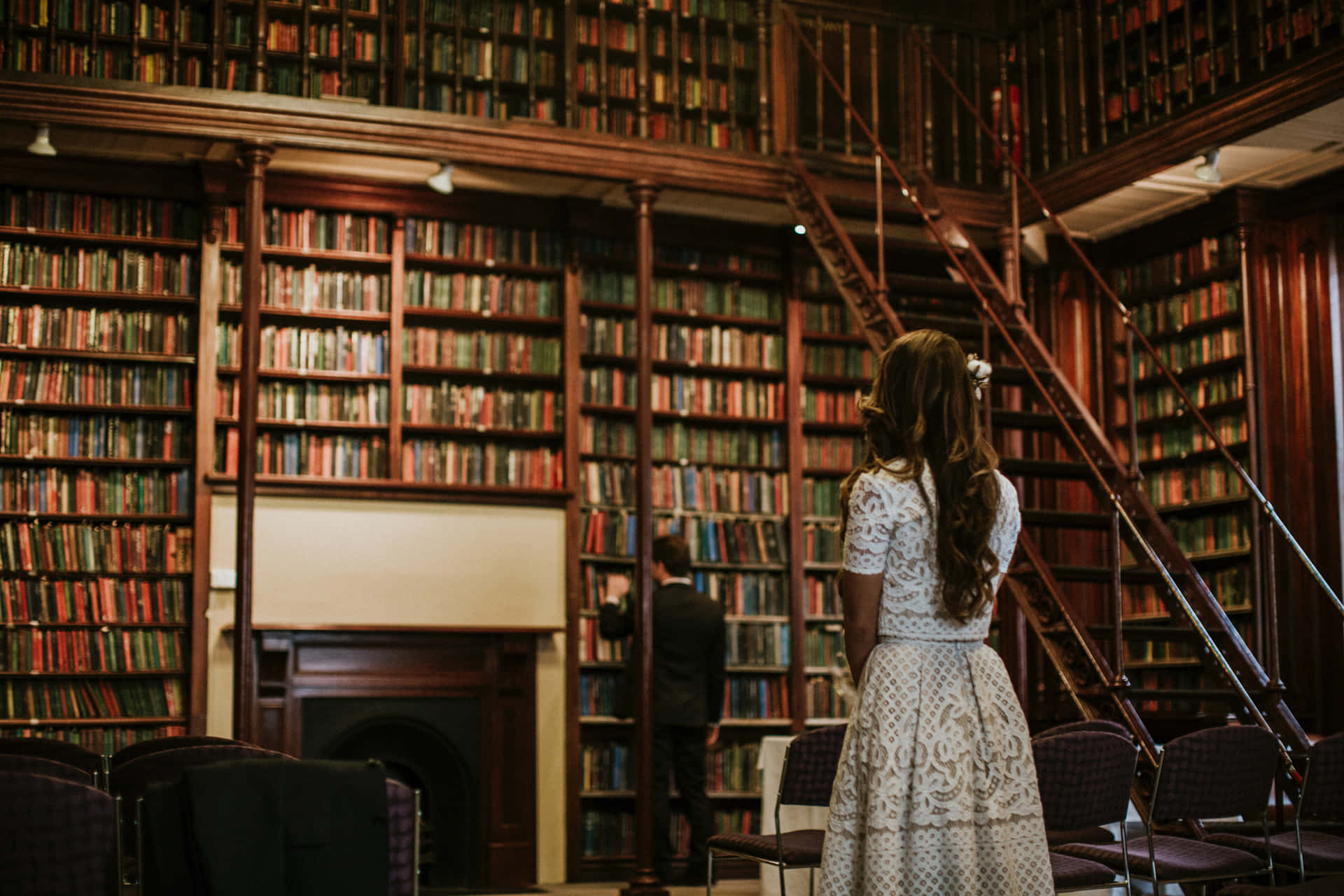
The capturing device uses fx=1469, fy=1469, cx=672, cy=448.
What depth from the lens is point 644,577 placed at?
21.6ft

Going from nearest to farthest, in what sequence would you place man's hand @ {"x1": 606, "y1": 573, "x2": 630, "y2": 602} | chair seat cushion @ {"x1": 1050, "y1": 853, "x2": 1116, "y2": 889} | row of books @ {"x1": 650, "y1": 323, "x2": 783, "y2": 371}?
chair seat cushion @ {"x1": 1050, "y1": 853, "x2": 1116, "y2": 889}, man's hand @ {"x1": 606, "y1": 573, "x2": 630, "y2": 602}, row of books @ {"x1": 650, "y1": 323, "x2": 783, "y2": 371}

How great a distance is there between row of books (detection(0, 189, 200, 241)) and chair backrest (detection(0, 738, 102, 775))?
3.48 meters

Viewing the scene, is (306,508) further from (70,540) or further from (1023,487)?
(1023,487)

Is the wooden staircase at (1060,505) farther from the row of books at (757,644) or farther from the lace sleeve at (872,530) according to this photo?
the lace sleeve at (872,530)

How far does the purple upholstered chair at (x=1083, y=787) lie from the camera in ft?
12.8

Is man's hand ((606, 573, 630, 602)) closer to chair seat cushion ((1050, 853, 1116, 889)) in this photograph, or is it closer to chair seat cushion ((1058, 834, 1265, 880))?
chair seat cushion ((1058, 834, 1265, 880))

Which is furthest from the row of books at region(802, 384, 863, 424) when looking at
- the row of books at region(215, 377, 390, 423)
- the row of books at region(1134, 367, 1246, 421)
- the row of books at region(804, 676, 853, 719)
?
the row of books at region(215, 377, 390, 423)

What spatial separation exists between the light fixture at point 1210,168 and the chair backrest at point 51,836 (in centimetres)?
581

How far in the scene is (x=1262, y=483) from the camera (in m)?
7.18

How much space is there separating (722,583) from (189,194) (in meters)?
3.36

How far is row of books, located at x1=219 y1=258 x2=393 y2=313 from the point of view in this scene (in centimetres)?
729

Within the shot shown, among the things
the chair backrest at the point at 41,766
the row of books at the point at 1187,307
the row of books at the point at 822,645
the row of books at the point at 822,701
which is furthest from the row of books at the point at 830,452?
the chair backrest at the point at 41,766

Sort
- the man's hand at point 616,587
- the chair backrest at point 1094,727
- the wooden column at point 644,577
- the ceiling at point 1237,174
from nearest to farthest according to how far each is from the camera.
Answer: the chair backrest at point 1094,727
the wooden column at point 644,577
the ceiling at point 1237,174
the man's hand at point 616,587

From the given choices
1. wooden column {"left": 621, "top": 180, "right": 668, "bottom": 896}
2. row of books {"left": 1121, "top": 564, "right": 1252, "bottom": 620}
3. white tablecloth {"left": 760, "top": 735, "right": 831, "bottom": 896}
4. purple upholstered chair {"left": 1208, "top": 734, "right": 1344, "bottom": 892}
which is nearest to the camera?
purple upholstered chair {"left": 1208, "top": 734, "right": 1344, "bottom": 892}
